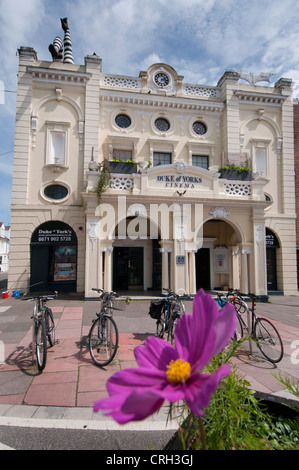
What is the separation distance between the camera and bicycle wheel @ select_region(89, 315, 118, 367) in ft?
15.0

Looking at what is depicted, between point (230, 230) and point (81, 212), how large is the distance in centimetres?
810

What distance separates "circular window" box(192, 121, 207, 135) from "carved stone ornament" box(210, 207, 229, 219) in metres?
6.24

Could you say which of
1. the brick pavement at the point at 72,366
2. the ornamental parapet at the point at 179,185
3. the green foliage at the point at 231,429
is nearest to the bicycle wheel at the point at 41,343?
the brick pavement at the point at 72,366

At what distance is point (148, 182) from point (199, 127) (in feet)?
22.1

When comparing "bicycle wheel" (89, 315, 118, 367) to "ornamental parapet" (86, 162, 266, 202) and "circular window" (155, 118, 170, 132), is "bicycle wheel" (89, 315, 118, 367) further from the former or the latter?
"circular window" (155, 118, 170, 132)

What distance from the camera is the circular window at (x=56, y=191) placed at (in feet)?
45.1

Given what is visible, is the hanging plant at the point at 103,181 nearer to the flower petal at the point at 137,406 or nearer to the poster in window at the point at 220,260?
the poster in window at the point at 220,260

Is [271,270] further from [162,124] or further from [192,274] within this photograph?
[162,124]

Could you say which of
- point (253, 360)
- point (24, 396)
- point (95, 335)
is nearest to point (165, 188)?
point (95, 335)

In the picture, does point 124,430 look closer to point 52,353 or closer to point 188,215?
point 52,353

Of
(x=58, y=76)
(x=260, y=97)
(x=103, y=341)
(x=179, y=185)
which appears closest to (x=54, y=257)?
(x=179, y=185)

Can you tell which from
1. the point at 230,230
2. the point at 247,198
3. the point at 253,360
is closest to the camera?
the point at 253,360
